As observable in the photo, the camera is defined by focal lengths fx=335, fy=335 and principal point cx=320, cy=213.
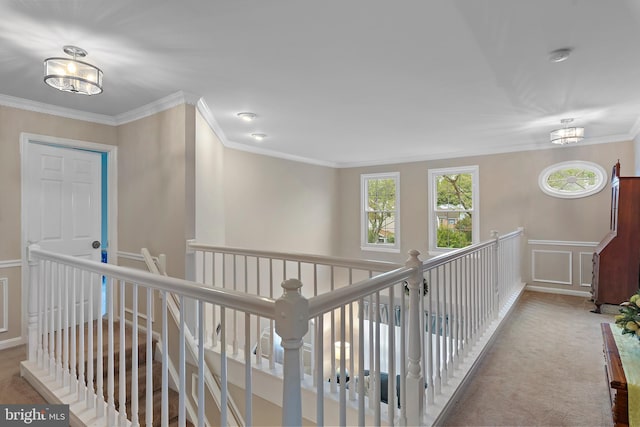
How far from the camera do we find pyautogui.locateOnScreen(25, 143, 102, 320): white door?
335 centimetres

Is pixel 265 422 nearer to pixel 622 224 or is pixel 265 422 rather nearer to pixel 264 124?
pixel 264 124

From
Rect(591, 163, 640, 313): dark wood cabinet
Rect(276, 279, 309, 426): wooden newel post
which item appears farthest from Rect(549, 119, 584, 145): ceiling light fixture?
Rect(276, 279, 309, 426): wooden newel post

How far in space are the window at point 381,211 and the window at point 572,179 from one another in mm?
2418

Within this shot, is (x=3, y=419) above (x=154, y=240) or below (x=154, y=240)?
below

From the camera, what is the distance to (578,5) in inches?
68.7

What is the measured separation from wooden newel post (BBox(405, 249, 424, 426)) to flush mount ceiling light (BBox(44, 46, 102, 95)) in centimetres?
237

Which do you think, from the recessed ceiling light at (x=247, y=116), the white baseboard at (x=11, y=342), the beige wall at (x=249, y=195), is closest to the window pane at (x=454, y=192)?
the beige wall at (x=249, y=195)

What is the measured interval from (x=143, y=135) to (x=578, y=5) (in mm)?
3687

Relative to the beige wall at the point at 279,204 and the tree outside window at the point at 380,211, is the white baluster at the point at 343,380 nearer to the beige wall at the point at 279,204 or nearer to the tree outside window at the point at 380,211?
the beige wall at the point at 279,204

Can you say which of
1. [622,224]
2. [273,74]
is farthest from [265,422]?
[622,224]

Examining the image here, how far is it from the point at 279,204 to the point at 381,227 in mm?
2258

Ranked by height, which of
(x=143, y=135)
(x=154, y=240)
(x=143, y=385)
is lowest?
(x=143, y=385)

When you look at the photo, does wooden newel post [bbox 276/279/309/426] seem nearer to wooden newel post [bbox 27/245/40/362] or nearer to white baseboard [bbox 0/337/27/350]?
wooden newel post [bbox 27/245/40/362]
